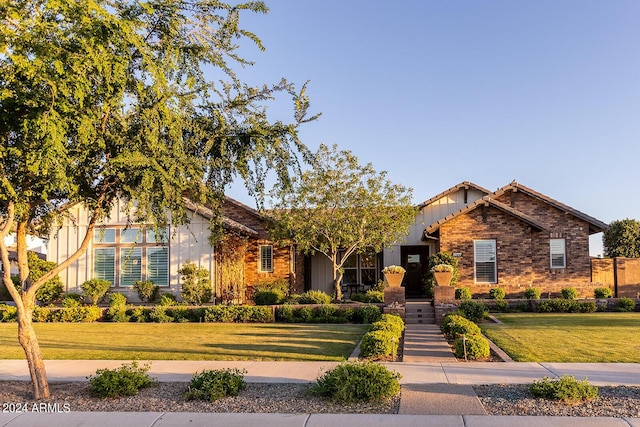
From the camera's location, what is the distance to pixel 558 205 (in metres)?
23.6

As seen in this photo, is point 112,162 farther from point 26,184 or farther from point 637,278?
point 637,278

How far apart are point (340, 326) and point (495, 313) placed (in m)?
5.95

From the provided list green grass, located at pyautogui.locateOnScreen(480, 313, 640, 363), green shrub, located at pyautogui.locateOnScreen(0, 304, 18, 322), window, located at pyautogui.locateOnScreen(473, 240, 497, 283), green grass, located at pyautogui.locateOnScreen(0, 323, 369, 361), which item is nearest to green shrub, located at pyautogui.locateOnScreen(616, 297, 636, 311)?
green grass, located at pyautogui.locateOnScreen(480, 313, 640, 363)

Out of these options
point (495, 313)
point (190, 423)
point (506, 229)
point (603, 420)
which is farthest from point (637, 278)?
point (190, 423)

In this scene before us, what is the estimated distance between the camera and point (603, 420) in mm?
6117

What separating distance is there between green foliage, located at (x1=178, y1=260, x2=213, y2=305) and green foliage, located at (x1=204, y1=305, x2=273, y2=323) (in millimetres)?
3082

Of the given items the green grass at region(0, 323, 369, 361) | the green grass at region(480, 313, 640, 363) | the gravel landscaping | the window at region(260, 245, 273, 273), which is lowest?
the green grass at region(0, 323, 369, 361)

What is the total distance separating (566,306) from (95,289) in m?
17.3

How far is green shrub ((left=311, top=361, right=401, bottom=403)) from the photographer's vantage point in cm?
711

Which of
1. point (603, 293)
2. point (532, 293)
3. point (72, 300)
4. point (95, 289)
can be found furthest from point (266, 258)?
point (603, 293)

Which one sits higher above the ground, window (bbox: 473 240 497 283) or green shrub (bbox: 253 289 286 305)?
window (bbox: 473 240 497 283)

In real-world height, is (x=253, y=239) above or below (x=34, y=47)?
below

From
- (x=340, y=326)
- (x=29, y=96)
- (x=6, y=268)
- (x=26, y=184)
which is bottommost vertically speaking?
(x=340, y=326)

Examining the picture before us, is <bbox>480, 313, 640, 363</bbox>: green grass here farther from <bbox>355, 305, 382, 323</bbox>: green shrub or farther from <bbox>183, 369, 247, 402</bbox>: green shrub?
<bbox>183, 369, 247, 402</bbox>: green shrub
